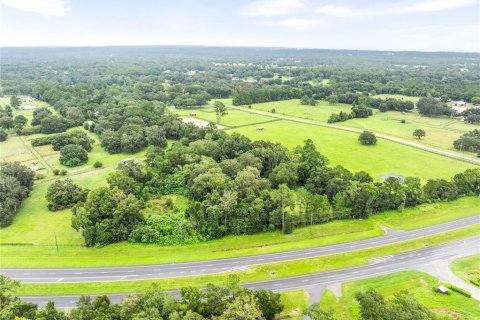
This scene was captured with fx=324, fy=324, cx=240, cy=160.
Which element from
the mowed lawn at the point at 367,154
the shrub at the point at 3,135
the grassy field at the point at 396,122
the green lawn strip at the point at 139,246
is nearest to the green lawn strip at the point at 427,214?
the green lawn strip at the point at 139,246

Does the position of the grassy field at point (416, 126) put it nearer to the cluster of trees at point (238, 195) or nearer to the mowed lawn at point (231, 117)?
the mowed lawn at point (231, 117)

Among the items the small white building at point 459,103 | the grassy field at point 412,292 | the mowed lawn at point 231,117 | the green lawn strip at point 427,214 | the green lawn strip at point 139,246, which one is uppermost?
the small white building at point 459,103

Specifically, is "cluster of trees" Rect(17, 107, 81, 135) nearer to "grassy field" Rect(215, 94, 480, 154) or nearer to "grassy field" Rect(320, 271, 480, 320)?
"grassy field" Rect(215, 94, 480, 154)

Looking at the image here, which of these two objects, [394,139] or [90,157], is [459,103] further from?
[90,157]

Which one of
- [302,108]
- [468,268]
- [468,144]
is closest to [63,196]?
[468,268]

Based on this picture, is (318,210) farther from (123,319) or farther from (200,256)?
(123,319)

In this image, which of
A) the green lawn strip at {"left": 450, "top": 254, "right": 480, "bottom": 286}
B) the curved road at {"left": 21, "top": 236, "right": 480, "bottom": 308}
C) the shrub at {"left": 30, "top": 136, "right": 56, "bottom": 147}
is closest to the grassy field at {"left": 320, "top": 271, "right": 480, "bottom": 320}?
the curved road at {"left": 21, "top": 236, "right": 480, "bottom": 308}

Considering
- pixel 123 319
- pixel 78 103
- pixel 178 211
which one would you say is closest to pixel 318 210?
pixel 178 211
